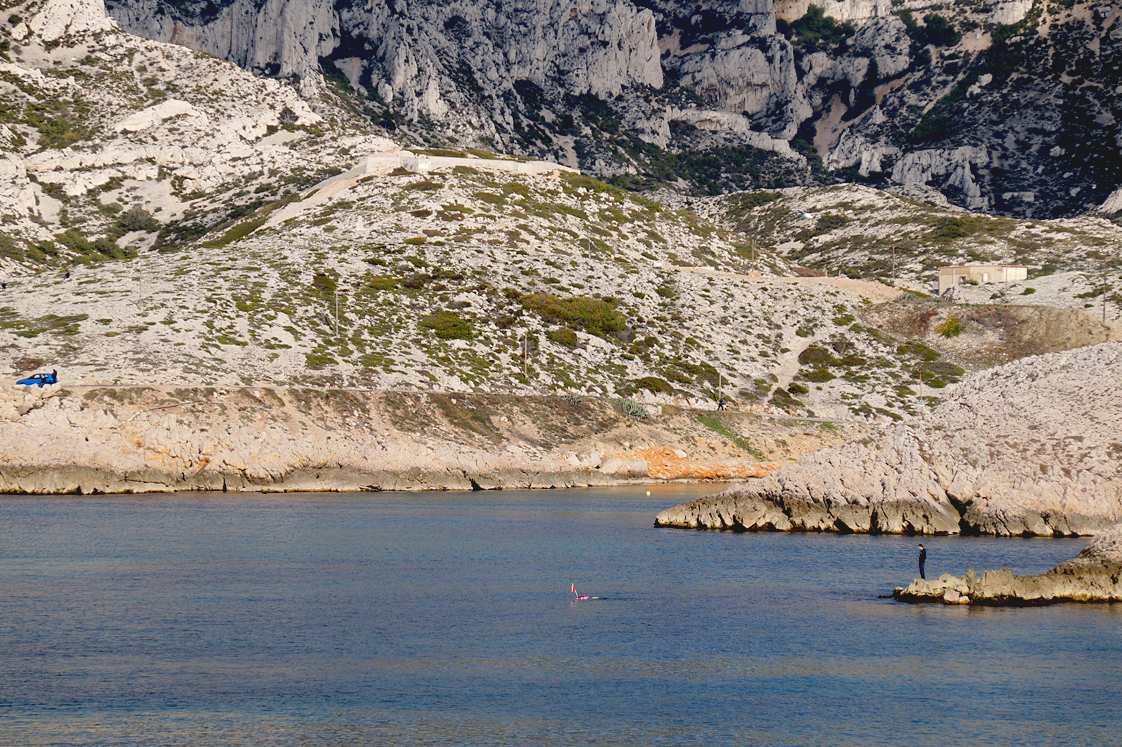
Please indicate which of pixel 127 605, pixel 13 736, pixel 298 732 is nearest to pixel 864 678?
pixel 298 732

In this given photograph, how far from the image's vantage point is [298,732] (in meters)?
24.3

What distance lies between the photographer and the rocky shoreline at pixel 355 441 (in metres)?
77.1

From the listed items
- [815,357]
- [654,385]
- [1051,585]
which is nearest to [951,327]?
[815,357]

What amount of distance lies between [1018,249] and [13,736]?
193 metres

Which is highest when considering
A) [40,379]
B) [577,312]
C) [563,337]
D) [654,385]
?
[577,312]

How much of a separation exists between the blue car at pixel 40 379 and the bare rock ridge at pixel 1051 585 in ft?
205

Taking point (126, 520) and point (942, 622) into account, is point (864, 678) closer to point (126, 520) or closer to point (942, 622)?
point (942, 622)

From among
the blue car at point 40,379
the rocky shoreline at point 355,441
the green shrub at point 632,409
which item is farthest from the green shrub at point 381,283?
the blue car at point 40,379

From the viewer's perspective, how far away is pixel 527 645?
32.9m

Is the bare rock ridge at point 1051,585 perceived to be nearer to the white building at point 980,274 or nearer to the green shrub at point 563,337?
the green shrub at point 563,337

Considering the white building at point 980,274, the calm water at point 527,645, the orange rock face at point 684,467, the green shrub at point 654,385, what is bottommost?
the calm water at point 527,645

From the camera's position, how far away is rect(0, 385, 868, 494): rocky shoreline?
77.1 meters

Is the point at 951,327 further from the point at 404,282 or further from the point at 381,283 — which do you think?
the point at 381,283

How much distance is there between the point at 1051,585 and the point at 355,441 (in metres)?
55.8
